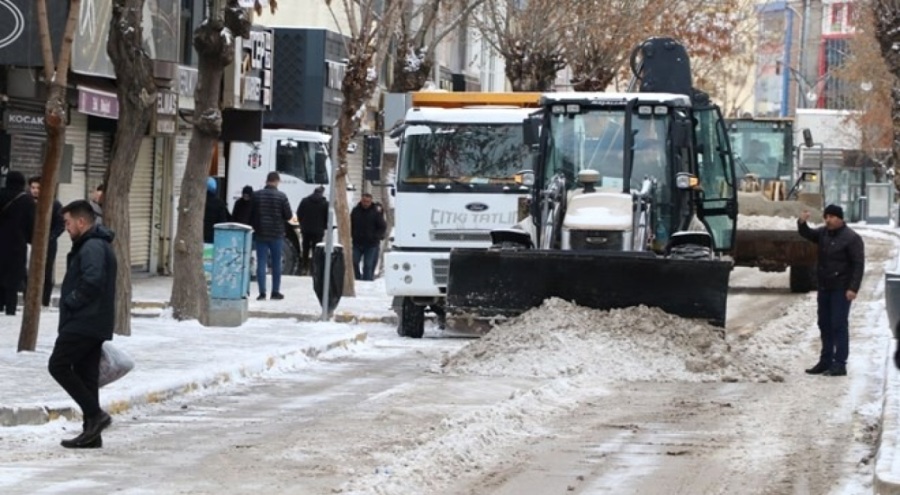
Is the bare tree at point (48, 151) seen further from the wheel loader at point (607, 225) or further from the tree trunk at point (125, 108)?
the wheel loader at point (607, 225)

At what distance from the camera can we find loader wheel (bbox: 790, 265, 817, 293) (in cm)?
3303

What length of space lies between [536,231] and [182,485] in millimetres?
11047

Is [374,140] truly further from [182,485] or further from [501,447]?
[182,485]

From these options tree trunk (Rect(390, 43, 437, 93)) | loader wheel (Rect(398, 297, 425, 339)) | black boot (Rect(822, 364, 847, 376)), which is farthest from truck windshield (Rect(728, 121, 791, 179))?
black boot (Rect(822, 364, 847, 376))

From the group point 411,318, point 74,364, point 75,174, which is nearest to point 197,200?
point 411,318

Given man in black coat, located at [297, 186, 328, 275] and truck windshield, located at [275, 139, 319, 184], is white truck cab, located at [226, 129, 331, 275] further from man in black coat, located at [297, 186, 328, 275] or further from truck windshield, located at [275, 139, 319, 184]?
man in black coat, located at [297, 186, 328, 275]

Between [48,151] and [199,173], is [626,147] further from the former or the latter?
[48,151]

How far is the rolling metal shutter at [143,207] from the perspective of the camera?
32.8 metres

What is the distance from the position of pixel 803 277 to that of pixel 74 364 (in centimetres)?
2182

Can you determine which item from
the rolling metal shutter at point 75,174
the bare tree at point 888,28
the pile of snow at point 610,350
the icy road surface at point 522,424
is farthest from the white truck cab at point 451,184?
the bare tree at point 888,28

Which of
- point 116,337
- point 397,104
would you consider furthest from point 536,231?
point 397,104

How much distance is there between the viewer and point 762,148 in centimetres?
4259

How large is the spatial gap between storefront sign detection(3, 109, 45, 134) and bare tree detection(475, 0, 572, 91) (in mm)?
18859

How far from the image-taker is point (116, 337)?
2002cm
